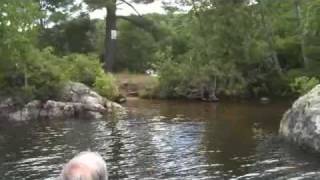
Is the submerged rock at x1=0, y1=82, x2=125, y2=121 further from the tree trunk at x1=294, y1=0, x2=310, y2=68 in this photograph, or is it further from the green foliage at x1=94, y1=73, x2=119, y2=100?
the tree trunk at x1=294, y1=0, x2=310, y2=68

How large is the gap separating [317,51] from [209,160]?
24126 mm

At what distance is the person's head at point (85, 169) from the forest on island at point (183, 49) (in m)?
32.1

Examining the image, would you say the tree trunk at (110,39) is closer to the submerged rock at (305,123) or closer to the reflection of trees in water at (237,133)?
the reflection of trees in water at (237,133)

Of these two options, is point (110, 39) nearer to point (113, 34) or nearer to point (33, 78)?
point (113, 34)

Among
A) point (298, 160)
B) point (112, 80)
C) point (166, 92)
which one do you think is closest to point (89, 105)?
point (112, 80)

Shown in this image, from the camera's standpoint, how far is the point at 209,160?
19.7m

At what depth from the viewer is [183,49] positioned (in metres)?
51.2

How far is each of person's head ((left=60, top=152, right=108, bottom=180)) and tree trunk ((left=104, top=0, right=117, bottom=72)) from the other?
159 ft

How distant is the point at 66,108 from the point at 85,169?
31.5 m

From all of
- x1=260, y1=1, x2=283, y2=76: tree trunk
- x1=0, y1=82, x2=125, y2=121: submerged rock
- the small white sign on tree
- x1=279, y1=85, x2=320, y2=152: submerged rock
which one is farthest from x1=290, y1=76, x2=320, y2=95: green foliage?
the small white sign on tree

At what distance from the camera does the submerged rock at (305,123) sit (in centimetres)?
2088

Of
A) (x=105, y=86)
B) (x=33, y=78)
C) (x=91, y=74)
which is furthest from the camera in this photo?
(x=91, y=74)

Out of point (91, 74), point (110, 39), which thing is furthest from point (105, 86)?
point (110, 39)

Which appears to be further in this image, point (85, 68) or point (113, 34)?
point (113, 34)
